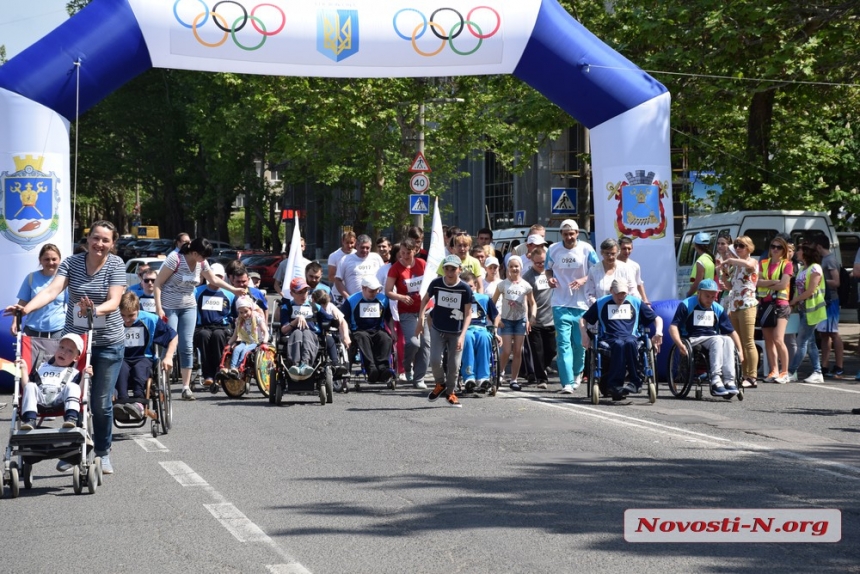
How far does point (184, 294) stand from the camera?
49.5 feet

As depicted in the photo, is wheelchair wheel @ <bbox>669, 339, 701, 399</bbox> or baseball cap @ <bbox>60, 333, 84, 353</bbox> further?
wheelchair wheel @ <bbox>669, 339, 701, 399</bbox>

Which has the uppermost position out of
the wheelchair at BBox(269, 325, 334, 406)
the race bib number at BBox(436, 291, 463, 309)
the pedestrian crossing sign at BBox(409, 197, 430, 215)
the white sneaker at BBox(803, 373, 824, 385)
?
the pedestrian crossing sign at BBox(409, 197, 430, 215)

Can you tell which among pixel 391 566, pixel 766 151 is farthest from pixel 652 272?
pixel 391 566

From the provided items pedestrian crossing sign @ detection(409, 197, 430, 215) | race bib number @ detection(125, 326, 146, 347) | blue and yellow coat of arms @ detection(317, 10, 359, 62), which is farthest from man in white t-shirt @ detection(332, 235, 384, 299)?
pedestrian crossing sign @ detection(409, 197, 430, 215)

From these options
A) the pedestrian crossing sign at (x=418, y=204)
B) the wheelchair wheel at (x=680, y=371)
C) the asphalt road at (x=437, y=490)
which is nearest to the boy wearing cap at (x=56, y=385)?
the asphalt road at (x=437, y=490)

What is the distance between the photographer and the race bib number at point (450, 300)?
46.5ft

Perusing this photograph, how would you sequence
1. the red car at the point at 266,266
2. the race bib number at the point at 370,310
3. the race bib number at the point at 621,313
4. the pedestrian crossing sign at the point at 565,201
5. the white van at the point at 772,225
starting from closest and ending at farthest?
the race bib number at the point at 621,313, the race bib number at the point at 370,310, the white van at the point at 772,225, the pedestrian crossing sign at the point at 565,201, the red car at the point at 266,266

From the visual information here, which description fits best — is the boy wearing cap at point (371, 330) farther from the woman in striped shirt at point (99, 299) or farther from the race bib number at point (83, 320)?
the race bib number at point (83, 320)

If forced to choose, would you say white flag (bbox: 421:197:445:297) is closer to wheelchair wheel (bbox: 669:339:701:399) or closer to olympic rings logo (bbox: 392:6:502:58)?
olympic rings logo (bbox: 392:6:502:58)

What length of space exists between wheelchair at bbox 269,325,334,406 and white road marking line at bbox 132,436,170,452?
9.36 feet

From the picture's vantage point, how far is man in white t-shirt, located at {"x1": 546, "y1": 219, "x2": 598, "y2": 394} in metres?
15.7

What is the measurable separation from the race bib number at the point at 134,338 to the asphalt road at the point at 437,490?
0.82m

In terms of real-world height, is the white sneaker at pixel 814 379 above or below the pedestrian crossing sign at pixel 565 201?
below

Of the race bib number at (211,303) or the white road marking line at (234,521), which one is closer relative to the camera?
the white road marking line at (234,521)
